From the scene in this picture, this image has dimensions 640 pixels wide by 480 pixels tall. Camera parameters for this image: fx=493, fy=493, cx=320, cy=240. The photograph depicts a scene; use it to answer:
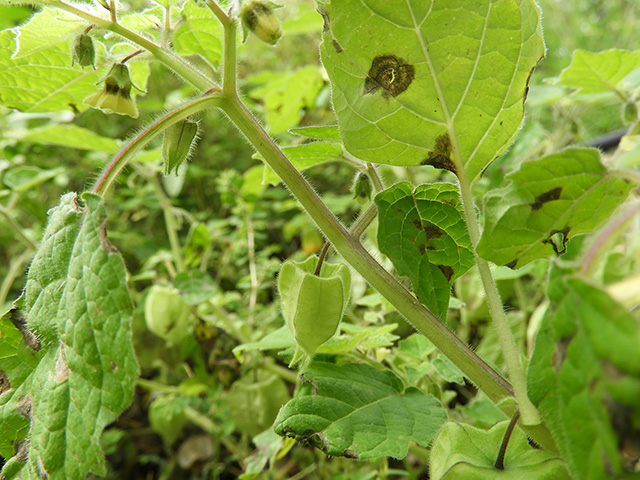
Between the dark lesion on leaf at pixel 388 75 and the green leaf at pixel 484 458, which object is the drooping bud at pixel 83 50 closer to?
the dark lesion on leaf at pixel 388 75

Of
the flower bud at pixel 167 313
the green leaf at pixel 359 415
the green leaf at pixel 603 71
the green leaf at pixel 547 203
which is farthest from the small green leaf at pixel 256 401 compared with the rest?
the green leaf at pixel 603 71

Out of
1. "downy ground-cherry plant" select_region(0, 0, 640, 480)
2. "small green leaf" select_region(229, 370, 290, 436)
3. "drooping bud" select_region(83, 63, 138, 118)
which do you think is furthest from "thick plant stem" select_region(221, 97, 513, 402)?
"small green leaf" select_region(229, 370, 290, 436)

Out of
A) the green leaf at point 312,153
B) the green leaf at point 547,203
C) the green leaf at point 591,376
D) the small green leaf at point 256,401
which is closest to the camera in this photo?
the green leaf at point 591,376

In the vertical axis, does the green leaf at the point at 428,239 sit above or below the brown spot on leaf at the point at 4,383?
above

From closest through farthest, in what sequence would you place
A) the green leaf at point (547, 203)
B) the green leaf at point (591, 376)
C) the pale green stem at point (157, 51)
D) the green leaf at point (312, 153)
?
the green leaf at point (591, 376) → the green leaf at point (547, 203) → the pale green stem at point (157, 51) → the green leaf at point (312, 153)

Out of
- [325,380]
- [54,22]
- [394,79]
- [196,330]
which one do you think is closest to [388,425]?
[325,380]

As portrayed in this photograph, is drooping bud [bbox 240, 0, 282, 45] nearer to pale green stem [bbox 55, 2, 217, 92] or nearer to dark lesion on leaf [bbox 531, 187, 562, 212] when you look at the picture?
pale green stem [bbox 55, 2, 217, 92]
